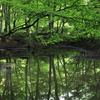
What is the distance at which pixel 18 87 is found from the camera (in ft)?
24.2

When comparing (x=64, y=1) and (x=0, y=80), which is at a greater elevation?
(x=64, y=1)

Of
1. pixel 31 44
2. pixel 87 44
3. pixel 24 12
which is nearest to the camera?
pixel 24 12

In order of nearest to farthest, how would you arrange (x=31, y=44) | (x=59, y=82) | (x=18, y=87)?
(x=18, y=87), (x=59, y=82), (x=31, y=44)

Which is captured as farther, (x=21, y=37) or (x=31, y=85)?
(x=21, y=37)

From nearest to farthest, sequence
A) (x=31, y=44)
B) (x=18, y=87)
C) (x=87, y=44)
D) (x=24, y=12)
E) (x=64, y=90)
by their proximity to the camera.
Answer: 1. (x=64, y=90)
2. (x=18, y=87)
3. (x=24, y=12)
4. (x=87, y=44)
5. (x=31, y=44)

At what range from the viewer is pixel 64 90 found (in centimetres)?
693

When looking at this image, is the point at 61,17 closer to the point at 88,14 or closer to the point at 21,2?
the point at 88,14

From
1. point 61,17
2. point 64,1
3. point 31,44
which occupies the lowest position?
point 31,44

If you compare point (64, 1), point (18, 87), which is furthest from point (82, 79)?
point (64, 1)

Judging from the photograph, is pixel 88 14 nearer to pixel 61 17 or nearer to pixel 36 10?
pixel 61 17

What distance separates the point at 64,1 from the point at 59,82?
4.04 m

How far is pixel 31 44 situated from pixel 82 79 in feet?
59.9

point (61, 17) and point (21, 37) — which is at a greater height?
point (61, 17)

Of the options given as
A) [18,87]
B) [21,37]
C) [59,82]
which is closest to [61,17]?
[59,82]
